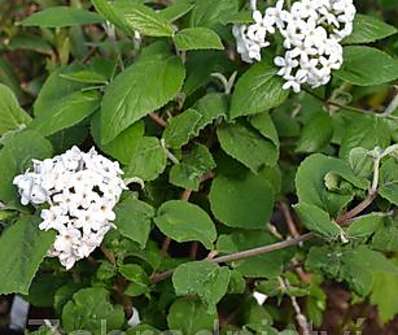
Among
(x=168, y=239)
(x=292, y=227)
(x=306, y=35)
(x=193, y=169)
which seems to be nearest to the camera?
(x=306, y=35)

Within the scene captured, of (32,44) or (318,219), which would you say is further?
(32,44)

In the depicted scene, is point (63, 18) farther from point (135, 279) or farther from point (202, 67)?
point (135, 279)

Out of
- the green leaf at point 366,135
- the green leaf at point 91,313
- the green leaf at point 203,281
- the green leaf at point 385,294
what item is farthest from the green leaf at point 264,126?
the green leaf at point 385,294

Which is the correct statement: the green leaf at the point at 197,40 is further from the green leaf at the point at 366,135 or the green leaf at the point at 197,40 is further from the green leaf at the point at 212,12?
the green leaf at the point at 366,135

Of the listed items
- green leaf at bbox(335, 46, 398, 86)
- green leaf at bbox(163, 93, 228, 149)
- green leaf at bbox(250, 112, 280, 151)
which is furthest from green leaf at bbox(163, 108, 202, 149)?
green leaf at bbox(335, 46, 398, 86)

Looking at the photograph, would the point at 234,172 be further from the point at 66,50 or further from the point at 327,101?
the point at 66,50

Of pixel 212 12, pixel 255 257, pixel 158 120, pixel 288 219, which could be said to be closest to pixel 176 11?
pixel 212 12

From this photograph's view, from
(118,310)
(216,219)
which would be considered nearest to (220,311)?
(216,219)

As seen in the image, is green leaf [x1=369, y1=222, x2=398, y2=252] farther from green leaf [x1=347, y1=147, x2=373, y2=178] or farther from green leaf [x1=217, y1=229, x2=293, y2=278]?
green leaf [x1=217, y1=229, x2=293, y2=278]
